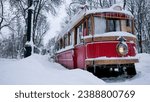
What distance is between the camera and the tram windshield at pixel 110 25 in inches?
404

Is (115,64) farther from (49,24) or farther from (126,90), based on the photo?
(49,24)

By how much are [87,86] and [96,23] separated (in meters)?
4.37

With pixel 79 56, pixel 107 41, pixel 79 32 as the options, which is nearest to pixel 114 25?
pixel 107 41

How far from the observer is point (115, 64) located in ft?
32.5

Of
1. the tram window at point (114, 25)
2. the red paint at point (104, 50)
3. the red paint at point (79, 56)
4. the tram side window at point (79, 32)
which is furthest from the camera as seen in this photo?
the tram side window at point (79, 32)

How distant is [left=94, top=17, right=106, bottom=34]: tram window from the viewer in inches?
402

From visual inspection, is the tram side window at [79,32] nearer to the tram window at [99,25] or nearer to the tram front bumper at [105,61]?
the tram window at [99,25]

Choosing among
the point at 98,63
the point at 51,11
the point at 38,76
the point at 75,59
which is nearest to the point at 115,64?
the point at 98,63

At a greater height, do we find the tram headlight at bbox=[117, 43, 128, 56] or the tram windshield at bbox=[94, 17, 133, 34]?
the tram windshield at bbox=[94, 17, 133, 34]

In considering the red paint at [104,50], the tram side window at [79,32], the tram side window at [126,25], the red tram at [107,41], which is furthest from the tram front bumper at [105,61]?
the tram side window at [79,32]

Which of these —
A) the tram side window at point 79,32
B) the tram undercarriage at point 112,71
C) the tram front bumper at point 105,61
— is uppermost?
the tram side window at point 79,32

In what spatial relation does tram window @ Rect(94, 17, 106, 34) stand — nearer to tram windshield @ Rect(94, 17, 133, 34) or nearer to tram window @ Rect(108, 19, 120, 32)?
tram windshield @ Rect(94, 17, 133, 34)

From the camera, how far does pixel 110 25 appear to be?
1050 centimetres

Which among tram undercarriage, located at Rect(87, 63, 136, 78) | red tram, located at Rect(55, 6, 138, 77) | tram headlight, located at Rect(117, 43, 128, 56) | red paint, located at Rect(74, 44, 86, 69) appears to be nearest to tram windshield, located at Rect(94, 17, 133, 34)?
red tram, located at Rect(55, 6, 138, 77)
